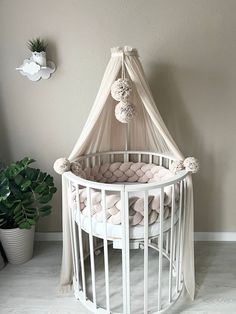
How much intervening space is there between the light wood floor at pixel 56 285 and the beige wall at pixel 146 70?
44cm

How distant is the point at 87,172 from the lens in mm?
2146

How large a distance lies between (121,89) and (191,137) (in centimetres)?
88

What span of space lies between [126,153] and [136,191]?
825 mm

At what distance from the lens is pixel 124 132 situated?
2299 millimetres

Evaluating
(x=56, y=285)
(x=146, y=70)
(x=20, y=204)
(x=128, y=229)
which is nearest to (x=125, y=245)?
(x=128, y=229)

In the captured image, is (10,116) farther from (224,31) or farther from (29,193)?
(224,31)

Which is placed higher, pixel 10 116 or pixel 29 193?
pixel 10 116

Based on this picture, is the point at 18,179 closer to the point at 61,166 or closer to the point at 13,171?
the point at 13,171

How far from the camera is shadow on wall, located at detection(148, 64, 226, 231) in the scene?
2.25 meters

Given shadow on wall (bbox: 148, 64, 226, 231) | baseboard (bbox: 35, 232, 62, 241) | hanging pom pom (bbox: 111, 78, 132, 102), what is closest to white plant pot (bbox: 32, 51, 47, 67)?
hanging pom pom (bbox: 111, 78, 132, 102)

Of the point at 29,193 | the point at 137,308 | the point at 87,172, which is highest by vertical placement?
the point at 87,172

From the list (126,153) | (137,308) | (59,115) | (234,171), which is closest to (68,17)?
(59,115)

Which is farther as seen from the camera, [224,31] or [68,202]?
[224,31]

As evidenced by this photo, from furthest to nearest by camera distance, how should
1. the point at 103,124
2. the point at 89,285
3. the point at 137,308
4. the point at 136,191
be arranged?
the point at 103,124, the point at 89,285, the point at 137,308, the point at 136,191
